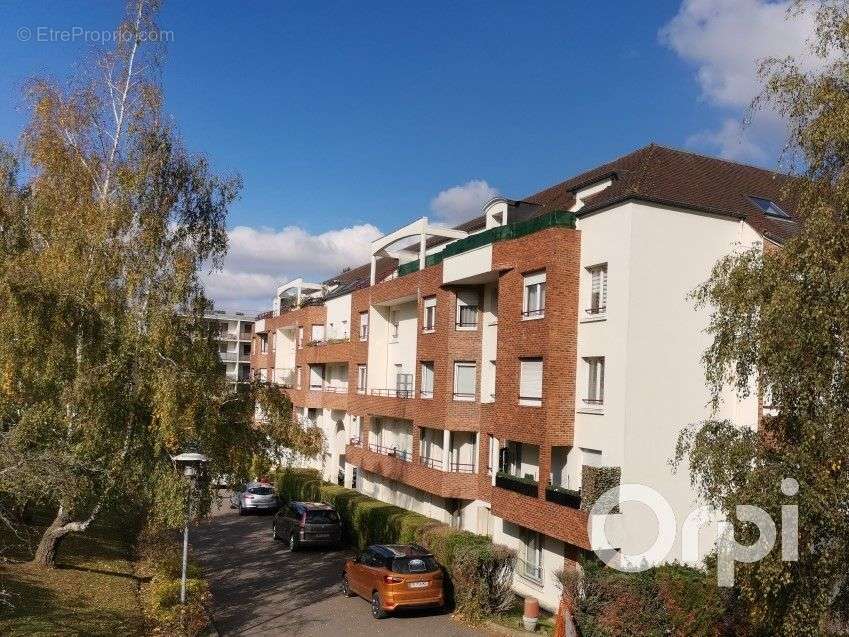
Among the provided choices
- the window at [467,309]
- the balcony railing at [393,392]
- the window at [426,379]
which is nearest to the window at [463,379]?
the window at [467,309]

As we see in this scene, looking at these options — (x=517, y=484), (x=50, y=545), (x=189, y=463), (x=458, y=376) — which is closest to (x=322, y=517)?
(x=458, y=376)

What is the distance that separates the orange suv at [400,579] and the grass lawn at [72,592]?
521 cm

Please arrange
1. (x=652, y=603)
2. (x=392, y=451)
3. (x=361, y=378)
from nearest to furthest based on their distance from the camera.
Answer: (x=652, y=603) → (x=392, y=451) → (x=361, y=378)

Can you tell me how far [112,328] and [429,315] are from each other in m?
12.5

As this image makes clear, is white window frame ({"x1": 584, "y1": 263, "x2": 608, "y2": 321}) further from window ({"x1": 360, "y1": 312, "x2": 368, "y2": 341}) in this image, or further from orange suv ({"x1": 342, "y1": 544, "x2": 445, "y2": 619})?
window ({"x1": 360, "y1": 312, "x2": 368, "y2": 341})

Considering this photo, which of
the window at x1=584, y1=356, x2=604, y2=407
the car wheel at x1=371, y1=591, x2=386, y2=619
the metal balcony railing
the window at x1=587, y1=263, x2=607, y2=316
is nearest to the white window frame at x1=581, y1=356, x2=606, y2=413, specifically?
the window at x1=584, y1=356, x2=604, y2=407

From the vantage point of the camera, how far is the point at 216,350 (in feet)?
57.1

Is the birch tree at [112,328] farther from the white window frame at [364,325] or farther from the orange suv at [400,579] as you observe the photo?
the white window frame at [364,325]

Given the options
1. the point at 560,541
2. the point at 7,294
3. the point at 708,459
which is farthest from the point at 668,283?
the point at 7,294

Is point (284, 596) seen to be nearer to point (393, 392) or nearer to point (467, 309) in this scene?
point (467, 309)

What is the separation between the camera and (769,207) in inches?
763

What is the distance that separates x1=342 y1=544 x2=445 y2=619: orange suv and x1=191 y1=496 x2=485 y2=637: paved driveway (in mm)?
440

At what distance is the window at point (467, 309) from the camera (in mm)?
24078

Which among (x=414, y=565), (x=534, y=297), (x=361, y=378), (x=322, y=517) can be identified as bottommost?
(x=322, y=517)
